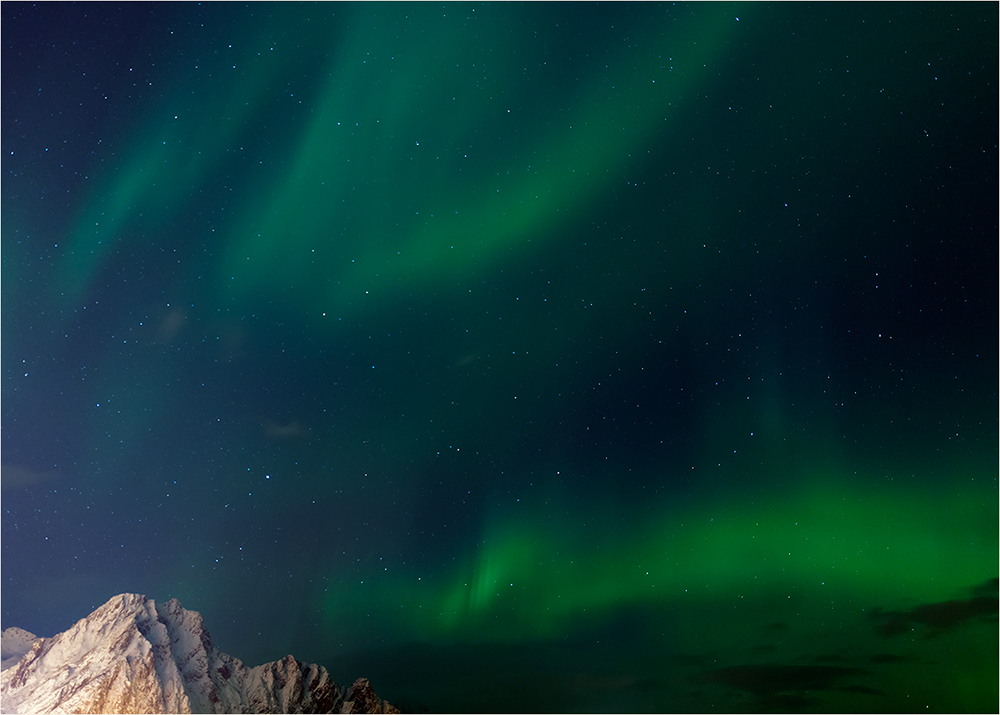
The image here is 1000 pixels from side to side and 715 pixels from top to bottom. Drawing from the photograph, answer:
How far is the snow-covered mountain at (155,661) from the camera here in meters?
6.25

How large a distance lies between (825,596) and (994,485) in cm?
210

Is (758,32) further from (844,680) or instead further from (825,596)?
(844,680)

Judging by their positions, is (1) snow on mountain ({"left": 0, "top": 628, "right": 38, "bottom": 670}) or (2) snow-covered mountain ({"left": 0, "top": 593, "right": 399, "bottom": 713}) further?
(2) snow-covered mountain ({"left": 0, "top": 593, "right": 399, "bottom": 713})

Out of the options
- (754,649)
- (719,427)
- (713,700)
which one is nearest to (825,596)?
(754,649)

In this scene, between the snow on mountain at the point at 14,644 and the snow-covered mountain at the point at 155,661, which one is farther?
the snow-covered mountain at the point at 155,661

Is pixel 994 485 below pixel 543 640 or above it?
above

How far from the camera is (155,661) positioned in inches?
348

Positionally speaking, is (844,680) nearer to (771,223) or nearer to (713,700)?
(713,700)

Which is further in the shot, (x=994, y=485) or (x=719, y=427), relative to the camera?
(x=719, y=427)

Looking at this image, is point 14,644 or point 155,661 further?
point 155,661

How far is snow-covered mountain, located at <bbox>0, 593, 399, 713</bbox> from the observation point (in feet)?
20.5

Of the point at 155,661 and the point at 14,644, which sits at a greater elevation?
the point at 14,644

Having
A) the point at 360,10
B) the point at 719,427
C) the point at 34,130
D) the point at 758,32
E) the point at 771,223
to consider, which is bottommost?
the point at 719,427

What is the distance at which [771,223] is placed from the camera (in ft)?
20.7
